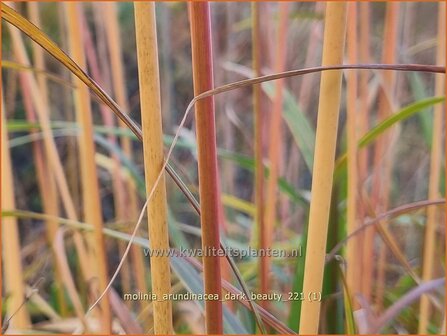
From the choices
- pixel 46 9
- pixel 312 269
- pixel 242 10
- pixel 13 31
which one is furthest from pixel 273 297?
pixel 46 9

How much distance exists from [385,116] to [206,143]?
235mm

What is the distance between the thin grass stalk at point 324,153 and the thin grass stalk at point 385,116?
16 centimetres

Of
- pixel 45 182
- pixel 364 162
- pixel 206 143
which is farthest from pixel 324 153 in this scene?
pixel 45 182

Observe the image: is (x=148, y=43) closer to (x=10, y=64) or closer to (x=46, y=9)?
(x=10, y=64)

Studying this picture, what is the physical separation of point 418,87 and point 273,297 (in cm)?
20

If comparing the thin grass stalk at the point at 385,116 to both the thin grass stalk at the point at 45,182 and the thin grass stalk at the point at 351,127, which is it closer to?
the thin grass stalk at the point at 351,127

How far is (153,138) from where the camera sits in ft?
0.56

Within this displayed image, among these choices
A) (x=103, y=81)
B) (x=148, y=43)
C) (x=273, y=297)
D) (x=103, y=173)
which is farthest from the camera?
(x=103, y=173)

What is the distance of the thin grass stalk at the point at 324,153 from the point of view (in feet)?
0.54

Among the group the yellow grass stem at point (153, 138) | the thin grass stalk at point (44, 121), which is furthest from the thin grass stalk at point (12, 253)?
the yellow grass stem at point (153, 138)

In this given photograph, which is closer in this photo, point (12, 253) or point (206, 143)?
point (206, 143)

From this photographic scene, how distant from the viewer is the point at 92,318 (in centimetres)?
38

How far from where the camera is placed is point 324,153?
174 mm

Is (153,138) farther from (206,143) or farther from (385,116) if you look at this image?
(385,116)
